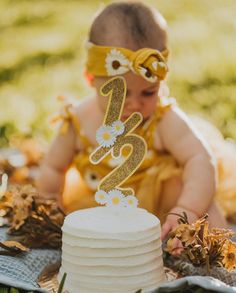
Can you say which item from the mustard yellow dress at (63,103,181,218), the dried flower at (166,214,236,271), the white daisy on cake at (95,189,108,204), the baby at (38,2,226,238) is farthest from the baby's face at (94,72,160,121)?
the dried flower at (166,214,236,271)

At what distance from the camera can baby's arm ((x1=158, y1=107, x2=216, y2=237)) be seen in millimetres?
2496

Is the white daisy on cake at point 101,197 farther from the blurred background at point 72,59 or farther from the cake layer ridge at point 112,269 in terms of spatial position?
the blurred background at point 72,59

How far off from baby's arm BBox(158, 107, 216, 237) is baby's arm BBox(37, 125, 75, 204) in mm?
357

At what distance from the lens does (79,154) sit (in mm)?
2877

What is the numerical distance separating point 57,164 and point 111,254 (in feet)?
3.34

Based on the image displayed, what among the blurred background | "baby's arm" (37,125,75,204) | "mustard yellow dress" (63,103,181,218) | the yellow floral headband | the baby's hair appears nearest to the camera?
the yellow floral headband

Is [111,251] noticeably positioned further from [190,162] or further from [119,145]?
[190,162]

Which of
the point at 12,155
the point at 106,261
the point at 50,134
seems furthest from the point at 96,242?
the point at 50,134

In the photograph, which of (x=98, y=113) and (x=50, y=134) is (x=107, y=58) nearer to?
(x=98, y=113)

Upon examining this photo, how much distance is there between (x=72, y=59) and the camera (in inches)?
225

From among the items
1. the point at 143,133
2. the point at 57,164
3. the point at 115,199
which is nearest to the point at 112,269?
the point at 115,199

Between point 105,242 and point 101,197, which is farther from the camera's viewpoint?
point 101,197

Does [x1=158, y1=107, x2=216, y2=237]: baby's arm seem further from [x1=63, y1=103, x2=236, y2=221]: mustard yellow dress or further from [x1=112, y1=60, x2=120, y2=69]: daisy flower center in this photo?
[x1=112, y1=60, x2=120, y2=69]: daisy flower center

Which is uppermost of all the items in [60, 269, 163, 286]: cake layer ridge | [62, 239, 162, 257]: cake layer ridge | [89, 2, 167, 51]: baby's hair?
[89, 2, 167, 51]: baby's hair
